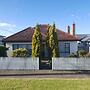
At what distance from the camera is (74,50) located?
35.0m

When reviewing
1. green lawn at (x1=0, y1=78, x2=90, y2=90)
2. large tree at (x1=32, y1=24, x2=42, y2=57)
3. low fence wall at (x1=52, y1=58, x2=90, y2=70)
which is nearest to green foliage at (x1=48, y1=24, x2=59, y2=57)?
large tree at (x1=32, y1=24, x2=42, y2=57)

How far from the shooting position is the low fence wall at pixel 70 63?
77.4 feet

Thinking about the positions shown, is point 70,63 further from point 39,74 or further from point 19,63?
point 19,63

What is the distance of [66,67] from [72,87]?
8.86m

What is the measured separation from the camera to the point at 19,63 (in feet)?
78.1

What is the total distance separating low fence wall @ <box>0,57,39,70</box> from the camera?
23719mm

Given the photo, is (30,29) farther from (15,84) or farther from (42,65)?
(15,84)

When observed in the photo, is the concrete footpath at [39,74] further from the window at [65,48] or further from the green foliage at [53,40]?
the window at [65,48]

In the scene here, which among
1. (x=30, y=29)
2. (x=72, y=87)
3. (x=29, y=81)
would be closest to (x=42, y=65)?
(x=29, y=81)

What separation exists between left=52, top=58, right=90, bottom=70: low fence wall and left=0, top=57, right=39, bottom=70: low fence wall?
6.27 feet

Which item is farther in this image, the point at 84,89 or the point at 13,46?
the point at 13,46

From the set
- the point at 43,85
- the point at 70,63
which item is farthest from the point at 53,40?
the point at 43,85

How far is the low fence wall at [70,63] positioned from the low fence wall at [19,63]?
191cm

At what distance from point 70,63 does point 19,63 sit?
16.8ft
